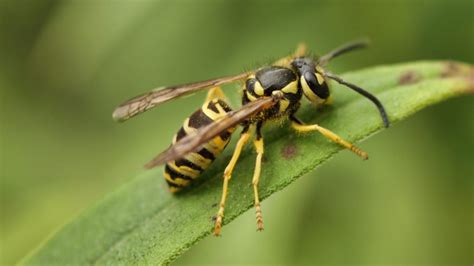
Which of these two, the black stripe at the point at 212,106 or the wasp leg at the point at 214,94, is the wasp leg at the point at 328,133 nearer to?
the black stripe at the point at 212,106

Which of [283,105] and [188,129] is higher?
[188,129]

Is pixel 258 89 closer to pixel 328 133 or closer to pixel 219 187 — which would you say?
pixel 328 133

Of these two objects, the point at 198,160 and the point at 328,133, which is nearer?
the point at 328,133

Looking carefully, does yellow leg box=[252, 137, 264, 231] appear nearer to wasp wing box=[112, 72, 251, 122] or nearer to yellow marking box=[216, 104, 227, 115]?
yellow marking box=[216, 104, 227, 115]

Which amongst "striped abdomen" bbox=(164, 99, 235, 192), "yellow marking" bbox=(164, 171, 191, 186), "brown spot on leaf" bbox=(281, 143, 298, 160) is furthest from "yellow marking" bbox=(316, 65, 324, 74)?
"yellow marking" bbox=(164, 171, 191, 186)

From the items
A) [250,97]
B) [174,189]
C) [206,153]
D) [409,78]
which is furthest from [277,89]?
[174,189]

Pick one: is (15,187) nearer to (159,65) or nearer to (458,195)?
(159,65)
